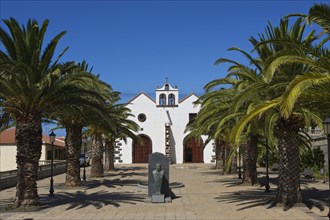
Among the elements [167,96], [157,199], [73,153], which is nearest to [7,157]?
[167,96]

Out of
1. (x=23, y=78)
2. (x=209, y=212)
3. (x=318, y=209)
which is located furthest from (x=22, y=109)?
(x=318, y=209)

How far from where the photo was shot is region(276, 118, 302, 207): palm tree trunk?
48.4 ft

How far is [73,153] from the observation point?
2392 centimetres

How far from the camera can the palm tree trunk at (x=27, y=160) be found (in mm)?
15430

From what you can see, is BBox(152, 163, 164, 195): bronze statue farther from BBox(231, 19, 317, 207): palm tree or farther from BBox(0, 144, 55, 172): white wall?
BBox(0, 144, 55, 172): white wall

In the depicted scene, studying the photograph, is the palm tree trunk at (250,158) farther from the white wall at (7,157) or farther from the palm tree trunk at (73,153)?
the white wall at (7,157)

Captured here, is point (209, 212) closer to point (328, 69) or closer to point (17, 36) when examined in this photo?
point (328, 69)

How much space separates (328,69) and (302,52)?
1.25m

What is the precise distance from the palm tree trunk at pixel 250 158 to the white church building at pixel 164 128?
3266cm

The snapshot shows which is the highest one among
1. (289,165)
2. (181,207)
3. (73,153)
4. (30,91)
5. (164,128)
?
(164,128)

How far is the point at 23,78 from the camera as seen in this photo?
14.9 meters

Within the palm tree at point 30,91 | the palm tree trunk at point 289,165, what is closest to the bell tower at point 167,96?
the palm tree at point 30,91

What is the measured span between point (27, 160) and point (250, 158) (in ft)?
42.0

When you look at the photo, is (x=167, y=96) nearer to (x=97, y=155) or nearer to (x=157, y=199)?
(x=97, y=155)
